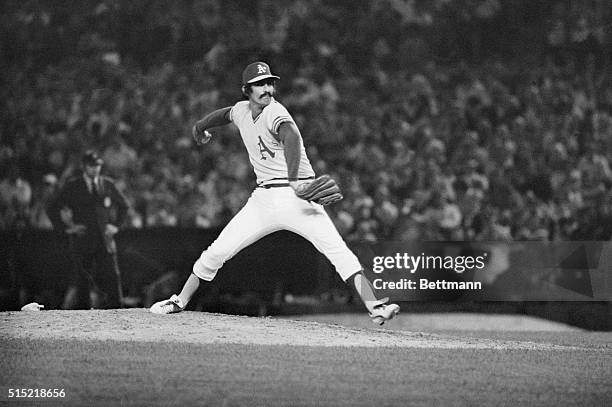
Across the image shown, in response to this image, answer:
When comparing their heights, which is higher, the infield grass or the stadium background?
the stadium background

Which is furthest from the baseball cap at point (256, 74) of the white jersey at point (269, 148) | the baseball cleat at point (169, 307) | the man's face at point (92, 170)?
the man's face at point (92, 170)

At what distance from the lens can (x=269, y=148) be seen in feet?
25.8

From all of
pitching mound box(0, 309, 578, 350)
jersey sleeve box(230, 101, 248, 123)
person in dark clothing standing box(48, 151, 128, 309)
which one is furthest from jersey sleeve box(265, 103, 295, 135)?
person in dark clothing standing box(48, 151, 128, 309)

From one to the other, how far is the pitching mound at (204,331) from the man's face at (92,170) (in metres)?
2.71

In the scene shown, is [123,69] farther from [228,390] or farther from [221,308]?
[228,390]

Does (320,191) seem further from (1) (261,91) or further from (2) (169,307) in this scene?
(2) (169,307)

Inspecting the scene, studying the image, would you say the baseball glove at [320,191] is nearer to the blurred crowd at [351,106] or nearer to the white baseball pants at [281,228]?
the white baseball pants at [281,228]

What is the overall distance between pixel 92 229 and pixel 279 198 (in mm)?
4022

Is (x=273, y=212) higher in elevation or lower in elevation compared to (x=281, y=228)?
higher

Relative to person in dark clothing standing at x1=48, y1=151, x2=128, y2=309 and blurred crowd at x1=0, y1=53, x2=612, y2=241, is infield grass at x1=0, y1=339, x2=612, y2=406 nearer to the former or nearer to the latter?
person in dark clothing standing at x1=48, y1=151, x2=128, y2=309

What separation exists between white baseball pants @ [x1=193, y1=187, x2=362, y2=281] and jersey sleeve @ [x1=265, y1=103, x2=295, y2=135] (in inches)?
18.5

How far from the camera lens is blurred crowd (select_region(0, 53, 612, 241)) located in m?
12.6

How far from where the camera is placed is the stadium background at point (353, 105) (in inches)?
500

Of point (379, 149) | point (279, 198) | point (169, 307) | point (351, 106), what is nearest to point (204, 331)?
point (169, 307)
